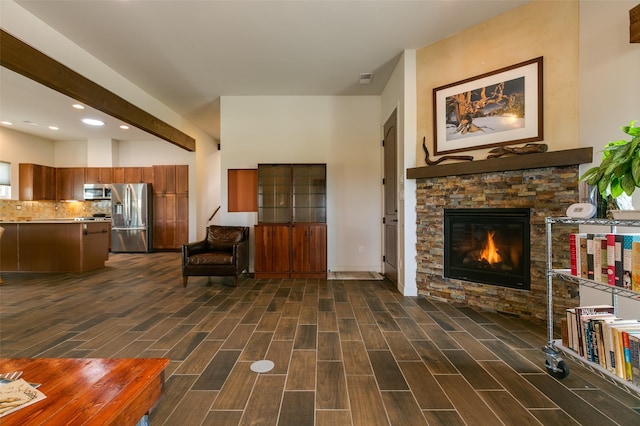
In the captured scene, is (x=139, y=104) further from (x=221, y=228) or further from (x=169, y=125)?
(x=221, y=228)

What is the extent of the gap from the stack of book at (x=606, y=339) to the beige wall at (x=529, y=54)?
5.40ft

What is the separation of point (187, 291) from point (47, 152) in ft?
22.3

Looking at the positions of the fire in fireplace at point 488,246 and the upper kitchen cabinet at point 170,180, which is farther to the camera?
the upper kitchen cabinet at point 170,180

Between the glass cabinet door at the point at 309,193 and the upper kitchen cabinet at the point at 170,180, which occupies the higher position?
the upper kitchen cabinet at the point at 170,180

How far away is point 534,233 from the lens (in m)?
2.66

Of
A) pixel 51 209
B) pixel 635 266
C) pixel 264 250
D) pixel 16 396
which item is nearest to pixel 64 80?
pixel 264 250

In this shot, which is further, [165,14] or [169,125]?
[169,125]

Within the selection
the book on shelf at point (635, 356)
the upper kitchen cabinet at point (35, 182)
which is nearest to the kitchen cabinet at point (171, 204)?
the upper kitchen cabinet at point (35, 182)

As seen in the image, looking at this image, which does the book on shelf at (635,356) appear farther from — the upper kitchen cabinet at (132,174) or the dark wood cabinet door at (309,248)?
the upper kitchen cabinet at (132,174)

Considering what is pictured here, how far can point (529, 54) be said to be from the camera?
269 centimetres

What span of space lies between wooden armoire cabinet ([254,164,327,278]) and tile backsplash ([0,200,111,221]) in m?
5.50

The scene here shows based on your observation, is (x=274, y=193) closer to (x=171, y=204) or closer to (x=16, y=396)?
(x=16, y=396)

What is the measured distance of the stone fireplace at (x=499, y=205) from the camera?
8.17 ft

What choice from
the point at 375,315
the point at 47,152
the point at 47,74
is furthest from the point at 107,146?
the point at 375,315
